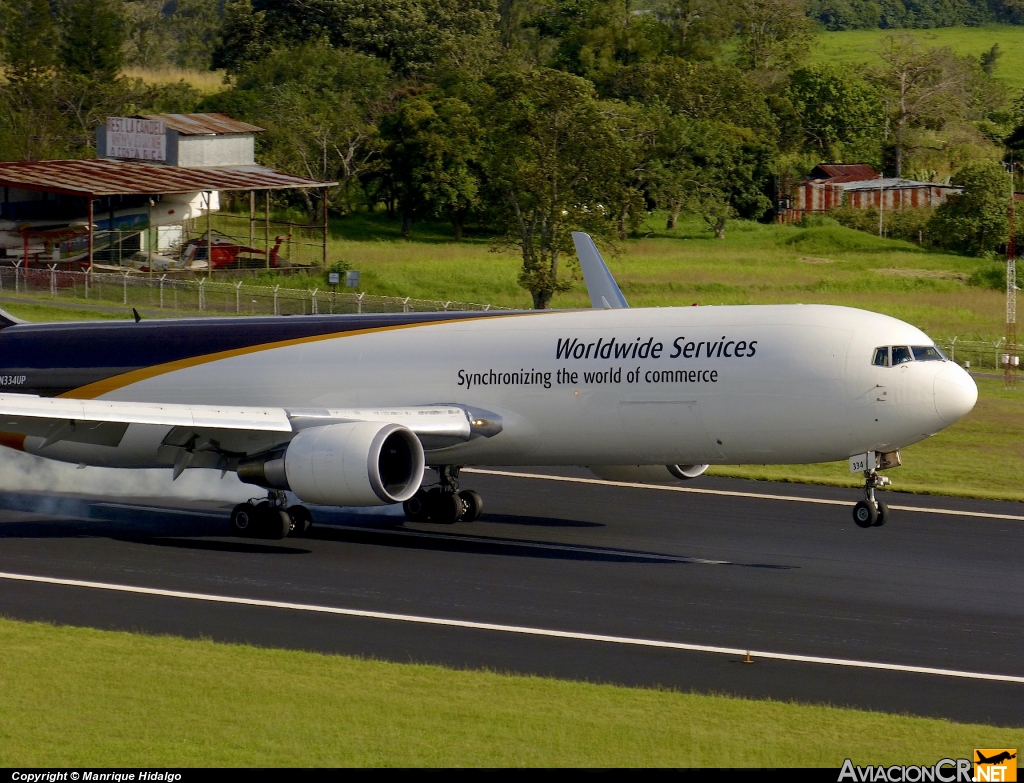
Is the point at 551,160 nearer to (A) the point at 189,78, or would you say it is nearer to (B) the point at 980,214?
(B) the point at 980,214

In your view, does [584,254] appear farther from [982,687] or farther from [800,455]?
[982,687]

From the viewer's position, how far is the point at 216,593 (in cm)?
2462

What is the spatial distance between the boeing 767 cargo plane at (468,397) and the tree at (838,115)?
111 meters

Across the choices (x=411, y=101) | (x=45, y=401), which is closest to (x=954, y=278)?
(x=411, y=101)

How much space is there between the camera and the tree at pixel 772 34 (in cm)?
15875

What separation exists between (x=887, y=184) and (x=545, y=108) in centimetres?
5653

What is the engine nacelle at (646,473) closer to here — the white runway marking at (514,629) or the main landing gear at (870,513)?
the main landing gear at (870,513)

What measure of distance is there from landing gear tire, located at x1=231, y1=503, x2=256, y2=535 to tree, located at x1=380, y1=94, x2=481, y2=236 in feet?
236

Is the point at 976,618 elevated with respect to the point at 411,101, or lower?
lower

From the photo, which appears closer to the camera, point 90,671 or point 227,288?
point 90,671

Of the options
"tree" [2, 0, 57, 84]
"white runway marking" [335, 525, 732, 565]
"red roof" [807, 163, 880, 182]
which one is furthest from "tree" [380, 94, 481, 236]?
"white runway marking" [335, 525, 732, 565]

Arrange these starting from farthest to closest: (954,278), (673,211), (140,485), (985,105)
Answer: (985,105), (673,211), (954,278), (140,485)

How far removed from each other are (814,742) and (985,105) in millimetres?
157856

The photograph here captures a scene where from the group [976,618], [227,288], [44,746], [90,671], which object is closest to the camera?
[44,746]
